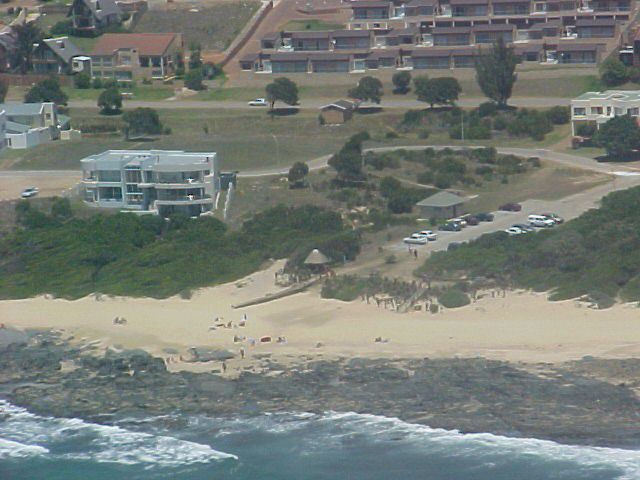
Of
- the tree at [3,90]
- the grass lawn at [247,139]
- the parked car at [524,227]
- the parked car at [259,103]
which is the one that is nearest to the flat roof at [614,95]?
the grass lawn at [247,139]

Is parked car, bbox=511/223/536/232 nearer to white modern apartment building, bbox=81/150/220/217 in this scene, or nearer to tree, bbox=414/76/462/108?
white modern apartment building, bbox=81/150/220/217

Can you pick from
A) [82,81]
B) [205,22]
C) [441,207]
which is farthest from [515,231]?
[205,22]

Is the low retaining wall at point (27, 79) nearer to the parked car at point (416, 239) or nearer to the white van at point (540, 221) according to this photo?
the parked car at point (416, 239)

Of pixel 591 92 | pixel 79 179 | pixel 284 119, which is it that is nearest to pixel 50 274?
pixel 79 179

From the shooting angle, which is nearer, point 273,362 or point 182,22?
point 273,362

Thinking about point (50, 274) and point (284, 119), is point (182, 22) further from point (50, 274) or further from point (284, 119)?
point (50, 274)

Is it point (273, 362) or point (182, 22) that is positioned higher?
point (182, 22)

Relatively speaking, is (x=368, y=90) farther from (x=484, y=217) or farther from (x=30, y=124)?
(x=484, y=217)
